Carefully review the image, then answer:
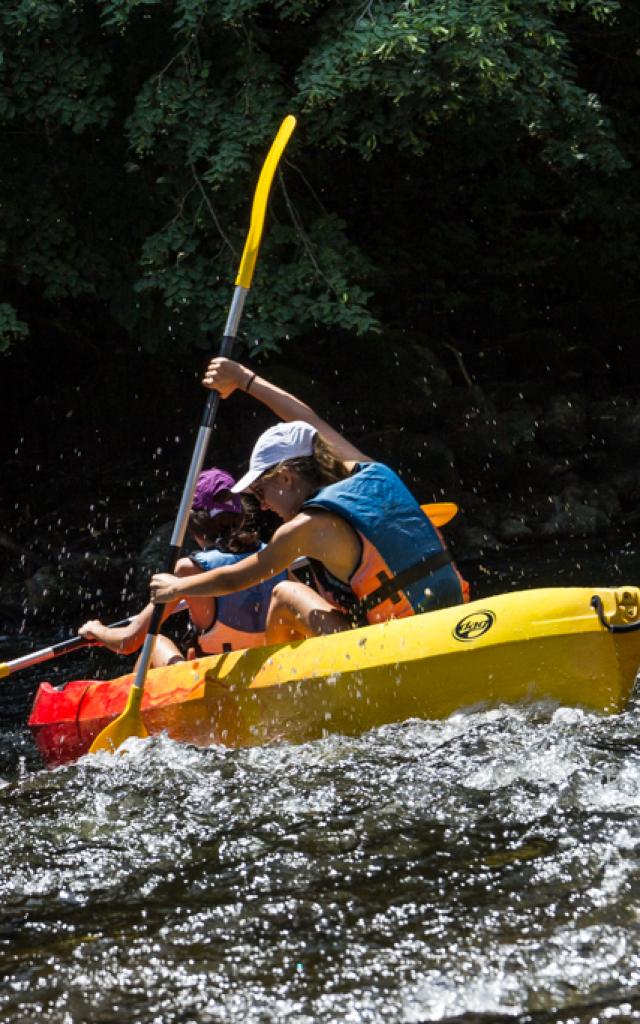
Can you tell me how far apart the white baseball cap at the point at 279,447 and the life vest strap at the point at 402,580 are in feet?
1.62

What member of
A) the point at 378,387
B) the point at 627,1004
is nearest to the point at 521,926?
the point at 627,1004

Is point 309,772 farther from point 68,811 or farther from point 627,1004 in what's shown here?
point 627,1004

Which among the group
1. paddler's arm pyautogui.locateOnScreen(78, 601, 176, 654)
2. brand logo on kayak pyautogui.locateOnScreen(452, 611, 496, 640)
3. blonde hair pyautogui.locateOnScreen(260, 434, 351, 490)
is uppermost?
blonde hair pyautogui.locateOnScreen(260, 434, 351, 490)

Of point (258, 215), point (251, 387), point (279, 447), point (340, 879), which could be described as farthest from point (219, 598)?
point (340, 879)

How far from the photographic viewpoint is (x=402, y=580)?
13.1 ft

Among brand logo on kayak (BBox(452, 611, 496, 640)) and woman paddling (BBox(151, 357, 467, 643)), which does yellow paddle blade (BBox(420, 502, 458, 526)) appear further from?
brand logo on kayak (BBox(452, 611, 496, 640))

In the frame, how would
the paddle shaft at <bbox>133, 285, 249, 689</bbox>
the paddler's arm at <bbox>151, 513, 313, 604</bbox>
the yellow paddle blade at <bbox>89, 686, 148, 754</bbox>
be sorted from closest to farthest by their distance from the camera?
the paddler's arm at <bbox>151, 513, 313, 604</bbox> < the yellow paddle blade at <bbox>89, 686, 148, 754</bbox> < the paddle shaft at <bbox>133, 285, 249, 689</bbox>

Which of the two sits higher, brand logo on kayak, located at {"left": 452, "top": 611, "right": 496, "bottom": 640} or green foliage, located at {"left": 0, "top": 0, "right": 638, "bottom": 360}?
green foliage, located at {"left": 0, "top": 0, "right": 638, "bottom": 360}

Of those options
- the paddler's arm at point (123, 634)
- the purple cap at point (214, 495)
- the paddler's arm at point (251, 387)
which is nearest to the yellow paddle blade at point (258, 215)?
the paddler's arm at point (251, 387)

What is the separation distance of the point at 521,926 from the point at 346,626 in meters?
1.62

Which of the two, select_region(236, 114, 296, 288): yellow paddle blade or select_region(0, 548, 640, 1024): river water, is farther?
select_region(236, 114, 296, 288): yellow paddle blade

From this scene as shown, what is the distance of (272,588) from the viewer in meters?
4.52

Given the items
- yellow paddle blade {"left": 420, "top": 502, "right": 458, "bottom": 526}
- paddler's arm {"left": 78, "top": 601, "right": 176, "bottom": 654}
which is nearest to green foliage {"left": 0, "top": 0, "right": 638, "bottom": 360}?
yellow paddle blade {"left": 420, "top": 502, "right": 458, "bottom": 526}

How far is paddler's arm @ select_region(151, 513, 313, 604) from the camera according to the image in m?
3.82
